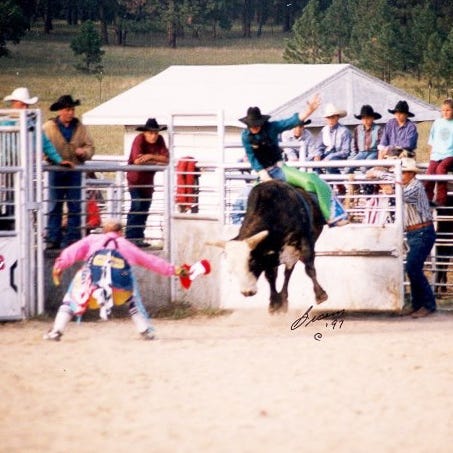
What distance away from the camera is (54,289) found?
13383mm

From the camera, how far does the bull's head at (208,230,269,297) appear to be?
12.0 m

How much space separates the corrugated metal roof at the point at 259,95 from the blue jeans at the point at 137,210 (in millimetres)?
6416

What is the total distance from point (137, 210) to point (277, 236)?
2.20 meters

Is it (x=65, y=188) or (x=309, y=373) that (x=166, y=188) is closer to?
(x=65, y=188)

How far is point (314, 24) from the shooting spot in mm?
53125

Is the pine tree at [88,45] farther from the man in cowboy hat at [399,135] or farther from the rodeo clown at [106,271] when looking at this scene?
the rodeo clown at [106,271]

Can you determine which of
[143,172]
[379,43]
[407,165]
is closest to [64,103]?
[143,172]

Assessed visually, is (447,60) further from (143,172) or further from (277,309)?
(277,309)

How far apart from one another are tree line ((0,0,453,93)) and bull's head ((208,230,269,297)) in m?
34.4

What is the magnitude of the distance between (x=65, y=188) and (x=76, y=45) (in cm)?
4903

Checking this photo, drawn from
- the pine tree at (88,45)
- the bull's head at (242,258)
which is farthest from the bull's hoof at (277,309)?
the pine tree at (88,45)

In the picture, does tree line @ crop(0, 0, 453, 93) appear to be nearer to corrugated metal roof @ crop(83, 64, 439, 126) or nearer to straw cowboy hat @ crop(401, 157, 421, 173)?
corrugated metal roof @ crop(83, 64, 439, 126)

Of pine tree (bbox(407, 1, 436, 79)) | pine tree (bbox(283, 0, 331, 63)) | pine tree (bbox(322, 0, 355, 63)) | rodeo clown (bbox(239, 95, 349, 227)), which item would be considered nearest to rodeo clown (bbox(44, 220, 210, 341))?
rodeo clown (bbox(239, 95, 349, 227))

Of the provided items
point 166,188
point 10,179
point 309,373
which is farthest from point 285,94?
point 309,373
